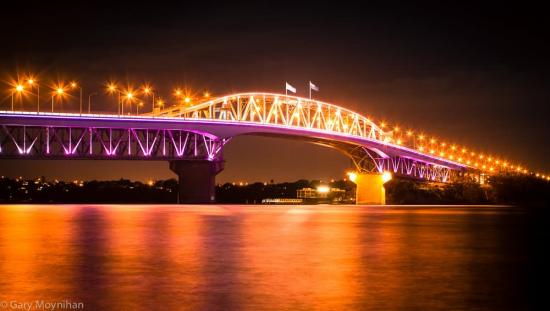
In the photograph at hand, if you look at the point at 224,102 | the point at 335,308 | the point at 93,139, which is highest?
the point at 224,102

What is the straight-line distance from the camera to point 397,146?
462 ft

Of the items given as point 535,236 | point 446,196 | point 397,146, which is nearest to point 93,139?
point 397,146

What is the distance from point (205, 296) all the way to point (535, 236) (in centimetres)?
1959

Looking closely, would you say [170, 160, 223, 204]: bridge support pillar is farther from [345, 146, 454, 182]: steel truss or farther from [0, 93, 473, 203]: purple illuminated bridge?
[345, 146, 454, 182]: steel truss

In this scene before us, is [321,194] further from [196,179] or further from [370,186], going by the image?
Result: [196,179]

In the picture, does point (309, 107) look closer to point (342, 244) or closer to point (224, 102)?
point (224, 102)

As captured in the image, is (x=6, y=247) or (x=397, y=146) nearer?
(x=6, y=247)

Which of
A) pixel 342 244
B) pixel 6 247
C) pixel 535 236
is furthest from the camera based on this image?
pixel 535 236

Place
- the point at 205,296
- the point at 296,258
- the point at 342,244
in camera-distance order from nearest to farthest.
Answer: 1. the point at 205,296
2. the point at 296,258
3. the point at 342,244

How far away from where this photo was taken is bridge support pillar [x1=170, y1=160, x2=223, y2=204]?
10231cm

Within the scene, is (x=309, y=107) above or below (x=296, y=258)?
above

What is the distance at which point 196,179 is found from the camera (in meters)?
105

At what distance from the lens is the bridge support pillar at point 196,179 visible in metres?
102

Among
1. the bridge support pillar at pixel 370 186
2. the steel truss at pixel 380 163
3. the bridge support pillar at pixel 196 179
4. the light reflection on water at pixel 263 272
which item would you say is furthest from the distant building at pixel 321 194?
the light reflection on water at pixel 263 272
